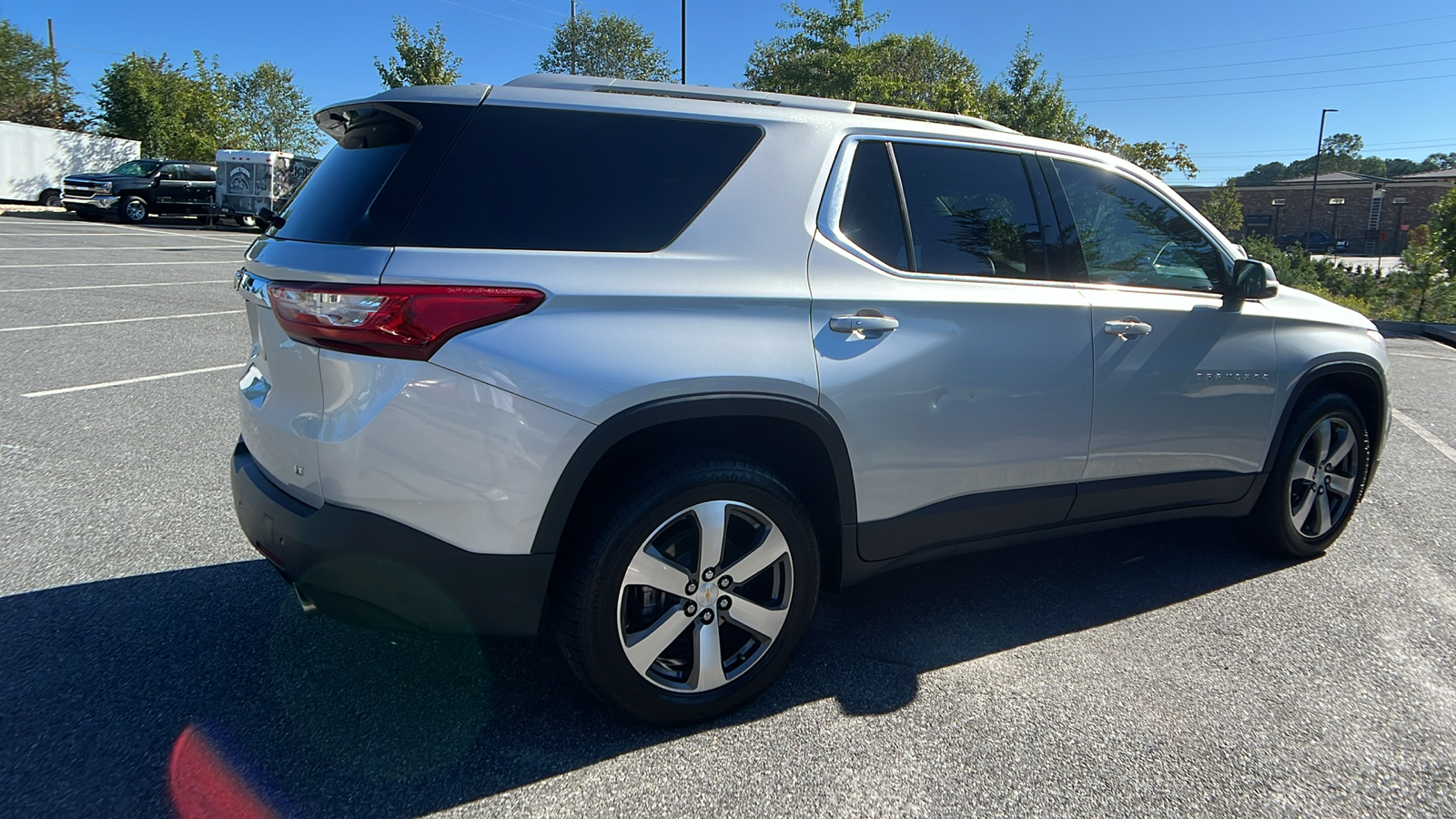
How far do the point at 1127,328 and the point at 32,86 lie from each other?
185ft

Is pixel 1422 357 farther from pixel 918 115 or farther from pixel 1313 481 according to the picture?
pixel 918 115

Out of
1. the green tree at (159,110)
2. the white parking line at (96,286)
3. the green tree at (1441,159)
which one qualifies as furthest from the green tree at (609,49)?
the green tree at (1441,159)

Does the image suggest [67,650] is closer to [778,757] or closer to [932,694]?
[778,757]

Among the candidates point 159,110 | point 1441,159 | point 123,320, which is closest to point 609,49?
point 159,110

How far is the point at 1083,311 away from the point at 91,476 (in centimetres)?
479

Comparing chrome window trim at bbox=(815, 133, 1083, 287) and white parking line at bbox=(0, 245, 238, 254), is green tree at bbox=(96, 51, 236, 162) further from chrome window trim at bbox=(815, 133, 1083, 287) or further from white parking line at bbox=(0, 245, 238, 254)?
chrome window trim at bbox=(815, 133, 1083, 287)

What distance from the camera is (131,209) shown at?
28.5 metres

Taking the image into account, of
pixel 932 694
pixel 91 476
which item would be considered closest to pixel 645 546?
pixel 932 694

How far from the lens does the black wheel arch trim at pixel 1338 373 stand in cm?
407

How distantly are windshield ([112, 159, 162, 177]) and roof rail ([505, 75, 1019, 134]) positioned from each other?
31586 millimetres

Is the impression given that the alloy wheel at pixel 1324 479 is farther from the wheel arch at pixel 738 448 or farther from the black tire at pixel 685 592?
the black tire at pixel 685 592

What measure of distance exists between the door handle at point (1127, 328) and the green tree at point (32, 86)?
53.2 meters

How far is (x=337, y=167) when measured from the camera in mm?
2785

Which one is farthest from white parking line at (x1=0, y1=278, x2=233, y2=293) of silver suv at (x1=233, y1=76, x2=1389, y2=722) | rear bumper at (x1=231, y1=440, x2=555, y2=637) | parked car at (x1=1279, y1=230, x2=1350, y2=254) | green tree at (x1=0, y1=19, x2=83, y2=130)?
parked car at (x1=1279, y1=230, x2=1350, y2=254)
